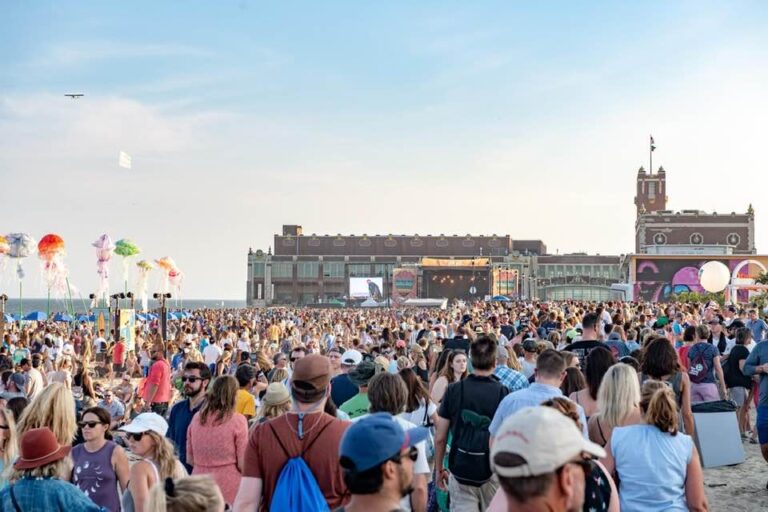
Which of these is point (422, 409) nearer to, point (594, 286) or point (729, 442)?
point (729, 442)

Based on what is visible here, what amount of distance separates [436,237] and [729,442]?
356 ft

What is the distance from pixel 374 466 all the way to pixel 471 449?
105 inches

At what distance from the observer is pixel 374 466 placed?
9.11ft

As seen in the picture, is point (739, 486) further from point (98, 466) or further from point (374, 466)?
point (374, 466)

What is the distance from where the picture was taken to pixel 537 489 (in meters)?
2.32

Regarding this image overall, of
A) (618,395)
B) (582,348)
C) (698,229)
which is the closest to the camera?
(618,395)

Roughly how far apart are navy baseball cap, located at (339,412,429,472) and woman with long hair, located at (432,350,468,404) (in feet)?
14.9

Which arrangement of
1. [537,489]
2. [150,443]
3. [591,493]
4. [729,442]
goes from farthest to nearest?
[729,442] < [150,443] < [591,493] < [537,489]

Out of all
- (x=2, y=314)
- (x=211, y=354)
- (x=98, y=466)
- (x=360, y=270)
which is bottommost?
(x=211, y=354)

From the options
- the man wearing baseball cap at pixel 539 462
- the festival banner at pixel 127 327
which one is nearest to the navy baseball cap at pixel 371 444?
the man wearing baseball cap at pixel 539 462

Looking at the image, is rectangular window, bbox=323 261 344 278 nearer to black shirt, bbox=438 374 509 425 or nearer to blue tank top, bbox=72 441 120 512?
black shirt, bbox=438 374 509 425

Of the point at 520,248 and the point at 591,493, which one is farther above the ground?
the point at 520,248

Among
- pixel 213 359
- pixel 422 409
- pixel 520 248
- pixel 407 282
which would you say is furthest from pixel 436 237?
pixel 422 409

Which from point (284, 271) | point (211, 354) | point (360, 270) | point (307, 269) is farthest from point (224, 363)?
point (284, 271)
